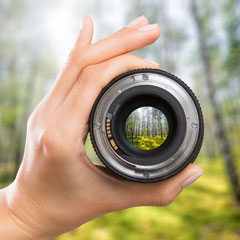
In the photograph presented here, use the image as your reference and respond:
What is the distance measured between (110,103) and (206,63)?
10.3ft

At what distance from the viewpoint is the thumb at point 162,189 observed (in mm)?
596

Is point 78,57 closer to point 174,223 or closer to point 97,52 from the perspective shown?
point 97,52

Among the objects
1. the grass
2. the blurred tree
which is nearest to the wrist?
the grass

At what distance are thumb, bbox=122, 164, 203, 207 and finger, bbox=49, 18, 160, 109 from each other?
0.24m

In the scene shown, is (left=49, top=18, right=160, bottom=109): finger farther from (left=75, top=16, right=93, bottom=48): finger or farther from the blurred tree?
the blurred tree

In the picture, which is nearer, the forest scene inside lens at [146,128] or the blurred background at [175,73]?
the forest scene inside lens at [146,128]

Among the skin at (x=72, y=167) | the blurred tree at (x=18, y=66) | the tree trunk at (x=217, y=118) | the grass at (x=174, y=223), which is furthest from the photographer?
the blurred tree at (x=18, y=66)

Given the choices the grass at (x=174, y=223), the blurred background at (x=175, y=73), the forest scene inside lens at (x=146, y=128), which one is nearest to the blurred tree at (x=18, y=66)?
the blurred background at (x=175, y=73)

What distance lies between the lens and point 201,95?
8250 millimetres

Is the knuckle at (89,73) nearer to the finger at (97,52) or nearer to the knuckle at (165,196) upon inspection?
the finger at (97,52)

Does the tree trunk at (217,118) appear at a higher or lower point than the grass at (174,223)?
higher

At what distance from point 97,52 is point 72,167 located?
244 mm

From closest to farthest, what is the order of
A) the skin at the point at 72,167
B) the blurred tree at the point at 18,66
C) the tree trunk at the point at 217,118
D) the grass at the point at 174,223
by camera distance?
the skin at the point at 72,167
the grass at the point at 174,223
the tree trunk at the point at 217,118
the blurred tree at the point at 18,66

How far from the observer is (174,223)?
3.43m
